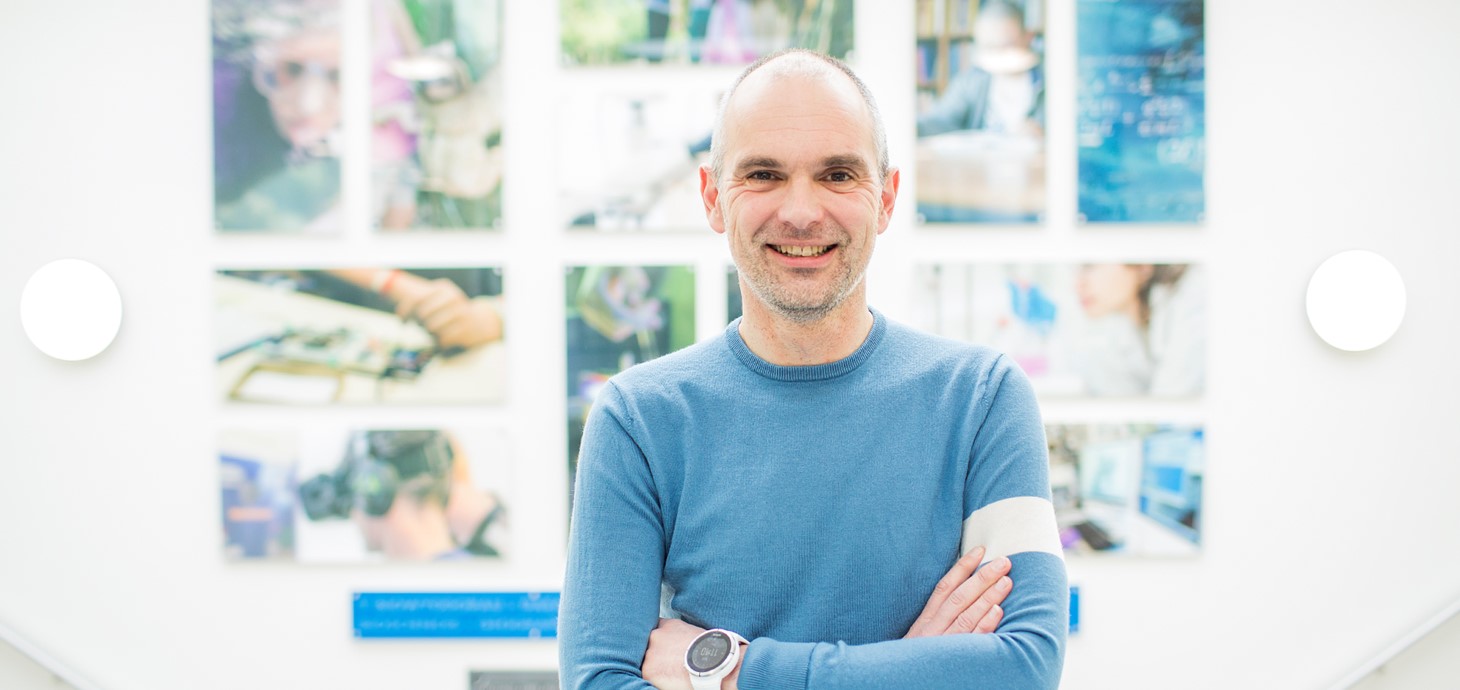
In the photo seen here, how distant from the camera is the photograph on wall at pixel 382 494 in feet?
7.18

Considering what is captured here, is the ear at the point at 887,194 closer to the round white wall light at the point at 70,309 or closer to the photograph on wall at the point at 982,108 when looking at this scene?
the photograph on wall at the point at 982,108

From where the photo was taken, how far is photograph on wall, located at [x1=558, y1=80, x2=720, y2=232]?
2160 mm

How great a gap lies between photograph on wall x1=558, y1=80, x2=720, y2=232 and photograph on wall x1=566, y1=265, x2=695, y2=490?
0.12 m

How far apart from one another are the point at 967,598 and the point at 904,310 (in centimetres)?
118

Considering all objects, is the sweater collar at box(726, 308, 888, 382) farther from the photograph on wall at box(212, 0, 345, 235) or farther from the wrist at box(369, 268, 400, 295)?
the photograph on wall at box(212, 0, 345, 235)

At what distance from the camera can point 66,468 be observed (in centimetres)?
227

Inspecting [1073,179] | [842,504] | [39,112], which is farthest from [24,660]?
[1073,179]

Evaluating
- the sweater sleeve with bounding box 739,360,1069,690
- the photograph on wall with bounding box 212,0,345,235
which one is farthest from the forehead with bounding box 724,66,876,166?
the photograph on wall with bounding box 212,0,345,235

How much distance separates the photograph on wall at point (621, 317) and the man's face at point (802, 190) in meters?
1.06

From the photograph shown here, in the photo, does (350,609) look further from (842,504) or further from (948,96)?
(948,96)

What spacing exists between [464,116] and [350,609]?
1218 millimetres

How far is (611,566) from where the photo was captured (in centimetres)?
109

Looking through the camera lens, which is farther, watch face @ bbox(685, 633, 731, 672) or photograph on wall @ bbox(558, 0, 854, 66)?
photograph on wall @ bbox(558, 0, 854, 66)

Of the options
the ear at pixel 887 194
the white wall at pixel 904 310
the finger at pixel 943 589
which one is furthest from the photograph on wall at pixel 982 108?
the finger at pixel 943 589
